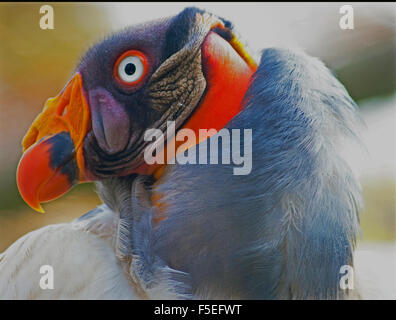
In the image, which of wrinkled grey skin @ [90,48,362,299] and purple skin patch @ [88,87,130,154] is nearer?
wrinkled grey skin @ [90,48,362,299]

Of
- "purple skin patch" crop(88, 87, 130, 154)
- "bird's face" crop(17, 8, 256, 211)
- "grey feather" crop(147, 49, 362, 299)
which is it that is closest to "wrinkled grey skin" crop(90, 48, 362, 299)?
"grey feather" crop(147, 49, 362, 299)

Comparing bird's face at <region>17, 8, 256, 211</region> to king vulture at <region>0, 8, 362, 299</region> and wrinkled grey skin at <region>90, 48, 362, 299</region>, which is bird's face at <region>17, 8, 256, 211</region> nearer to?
king vulture at <region>0, 8, 362, 299</region>

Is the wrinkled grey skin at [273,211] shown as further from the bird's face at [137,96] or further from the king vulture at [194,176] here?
the bird's face at [137,96]

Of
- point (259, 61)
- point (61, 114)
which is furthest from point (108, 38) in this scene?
point (259, 61)

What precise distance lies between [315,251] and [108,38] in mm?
1062

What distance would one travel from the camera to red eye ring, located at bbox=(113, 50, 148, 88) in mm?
1807

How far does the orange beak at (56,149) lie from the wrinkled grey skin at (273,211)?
35 centimetres

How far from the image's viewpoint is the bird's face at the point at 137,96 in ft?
5.92

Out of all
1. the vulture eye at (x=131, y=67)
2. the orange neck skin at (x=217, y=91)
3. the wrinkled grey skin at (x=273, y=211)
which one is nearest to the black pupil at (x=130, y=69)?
the vulture eye at (x=131, y=67)

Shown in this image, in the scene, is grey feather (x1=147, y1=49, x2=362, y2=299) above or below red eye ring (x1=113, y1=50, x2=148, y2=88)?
below

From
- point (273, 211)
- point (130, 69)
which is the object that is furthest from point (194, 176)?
point (130, 69)

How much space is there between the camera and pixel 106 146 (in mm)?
1836

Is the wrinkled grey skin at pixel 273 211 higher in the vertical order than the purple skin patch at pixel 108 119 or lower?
lower
